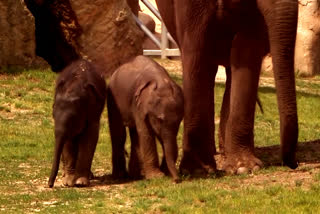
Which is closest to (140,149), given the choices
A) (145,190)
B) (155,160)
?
(155,160)

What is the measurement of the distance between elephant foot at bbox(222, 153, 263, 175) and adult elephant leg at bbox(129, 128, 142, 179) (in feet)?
3.10

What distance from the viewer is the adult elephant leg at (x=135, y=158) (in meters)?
10.5

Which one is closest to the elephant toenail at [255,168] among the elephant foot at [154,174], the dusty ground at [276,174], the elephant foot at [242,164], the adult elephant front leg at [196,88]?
the elephant foot at [242,164]

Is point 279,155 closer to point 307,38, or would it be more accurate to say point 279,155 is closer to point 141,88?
point 141,88

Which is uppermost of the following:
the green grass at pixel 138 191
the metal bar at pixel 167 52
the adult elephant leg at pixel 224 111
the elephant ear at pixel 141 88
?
the metal bar at pixel 167 52

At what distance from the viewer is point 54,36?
790 inches

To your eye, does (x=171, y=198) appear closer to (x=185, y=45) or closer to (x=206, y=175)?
(x=206, y=175)

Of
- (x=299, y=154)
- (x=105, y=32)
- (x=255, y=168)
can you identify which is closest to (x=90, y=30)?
(x=105, y=32)

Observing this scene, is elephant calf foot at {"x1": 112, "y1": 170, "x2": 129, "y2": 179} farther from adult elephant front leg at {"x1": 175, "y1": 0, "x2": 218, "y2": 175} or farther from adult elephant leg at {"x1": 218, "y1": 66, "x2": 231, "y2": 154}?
adult elephant leg at {"x1": 218, "y1": 66, "x2": 231, "y2": 154}

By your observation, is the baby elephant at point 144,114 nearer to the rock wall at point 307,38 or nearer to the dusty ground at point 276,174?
the dusty ground at point 276,174

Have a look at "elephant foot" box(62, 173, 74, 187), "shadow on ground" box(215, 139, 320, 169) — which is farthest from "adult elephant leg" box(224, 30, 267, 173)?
"elephant foot" box(62, 173, 74, 187)

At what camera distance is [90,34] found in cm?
1953

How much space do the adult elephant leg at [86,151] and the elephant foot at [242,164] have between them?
1.49 meters

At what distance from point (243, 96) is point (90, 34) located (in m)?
9.10
